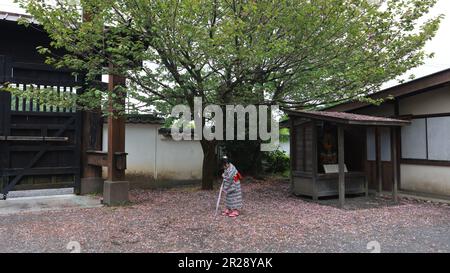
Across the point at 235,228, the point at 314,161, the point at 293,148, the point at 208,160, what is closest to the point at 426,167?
the point at 314,161

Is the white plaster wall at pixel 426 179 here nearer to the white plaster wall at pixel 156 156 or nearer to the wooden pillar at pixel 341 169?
the wooden pillar at pixel 341 169

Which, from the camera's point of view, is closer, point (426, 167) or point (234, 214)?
point (234, 214)

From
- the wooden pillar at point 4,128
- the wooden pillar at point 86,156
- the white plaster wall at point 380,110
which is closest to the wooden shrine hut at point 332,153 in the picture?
the white plaster wall at point 380,110

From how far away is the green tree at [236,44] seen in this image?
6.87 meters

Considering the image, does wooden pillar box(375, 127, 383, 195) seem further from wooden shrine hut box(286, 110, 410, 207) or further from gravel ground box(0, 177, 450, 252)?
gravel ground box(0, 177, 450, 252)

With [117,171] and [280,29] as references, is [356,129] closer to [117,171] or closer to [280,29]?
[280,29]

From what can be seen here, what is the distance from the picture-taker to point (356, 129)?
1073 cm

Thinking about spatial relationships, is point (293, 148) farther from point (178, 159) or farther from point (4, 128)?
point (4, 128)

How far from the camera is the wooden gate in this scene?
352 inches

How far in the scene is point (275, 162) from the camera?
15.5 meters

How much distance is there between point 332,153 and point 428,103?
2784 millimetres

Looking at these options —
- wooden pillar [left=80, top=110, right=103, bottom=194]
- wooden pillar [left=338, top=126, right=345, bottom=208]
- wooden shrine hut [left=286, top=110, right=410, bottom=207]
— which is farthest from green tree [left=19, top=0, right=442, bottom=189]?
wooden pillar [left=80, top=110, right=103, bottom=194]

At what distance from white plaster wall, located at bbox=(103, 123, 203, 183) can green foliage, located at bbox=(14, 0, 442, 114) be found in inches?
105

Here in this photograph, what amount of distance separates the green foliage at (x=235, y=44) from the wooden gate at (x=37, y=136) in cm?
141
